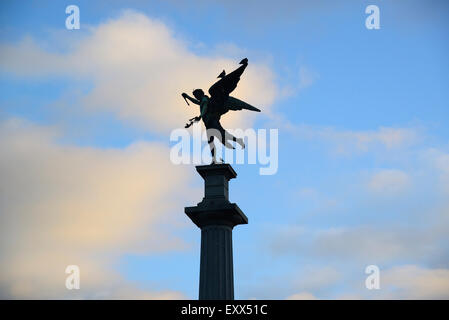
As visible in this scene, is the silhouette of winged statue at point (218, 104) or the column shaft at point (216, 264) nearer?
the column shaft at point (216, 264)

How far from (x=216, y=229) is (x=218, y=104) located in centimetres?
745

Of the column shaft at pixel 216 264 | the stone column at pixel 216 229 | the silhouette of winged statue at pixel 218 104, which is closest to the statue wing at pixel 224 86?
the silhouette of winged statue at pixel 218 104

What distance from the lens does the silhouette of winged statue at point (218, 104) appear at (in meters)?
39.3

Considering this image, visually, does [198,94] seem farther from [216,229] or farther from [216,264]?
[216,264]

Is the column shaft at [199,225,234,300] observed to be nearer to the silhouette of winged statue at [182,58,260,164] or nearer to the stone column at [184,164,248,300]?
the stone column at [184,164,248,300]

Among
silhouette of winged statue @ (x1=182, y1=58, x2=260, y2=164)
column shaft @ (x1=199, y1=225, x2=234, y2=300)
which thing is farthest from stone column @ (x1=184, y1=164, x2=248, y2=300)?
silhouette of winged statue @ (x1=182, y1=58, x2=260, y2=164)

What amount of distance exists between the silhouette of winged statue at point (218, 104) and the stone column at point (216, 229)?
157 cm

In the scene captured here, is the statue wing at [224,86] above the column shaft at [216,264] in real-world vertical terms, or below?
above

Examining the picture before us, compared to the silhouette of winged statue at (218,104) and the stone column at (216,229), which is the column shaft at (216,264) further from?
the silhouette of winged statue at (218,104)

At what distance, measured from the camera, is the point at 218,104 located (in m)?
40.0

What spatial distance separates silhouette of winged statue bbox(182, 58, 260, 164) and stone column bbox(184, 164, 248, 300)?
5.14 feet

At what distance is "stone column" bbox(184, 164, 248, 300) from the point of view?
36250 millimetres
